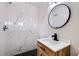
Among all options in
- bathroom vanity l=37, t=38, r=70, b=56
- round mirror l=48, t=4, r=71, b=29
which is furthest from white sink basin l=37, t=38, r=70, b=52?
round mirror l=48, t=4, r=71, b=29

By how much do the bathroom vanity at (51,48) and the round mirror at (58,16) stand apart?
15 cm

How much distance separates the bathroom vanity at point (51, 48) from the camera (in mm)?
Answer: 758

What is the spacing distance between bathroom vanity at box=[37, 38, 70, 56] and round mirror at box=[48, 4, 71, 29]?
152 millimetres

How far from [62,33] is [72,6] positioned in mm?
248

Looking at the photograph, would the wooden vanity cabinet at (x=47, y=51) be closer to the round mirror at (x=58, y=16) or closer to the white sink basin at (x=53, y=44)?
the white sink basin at (x=53, y=44)

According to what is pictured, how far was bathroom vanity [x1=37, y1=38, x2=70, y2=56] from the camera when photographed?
758mm

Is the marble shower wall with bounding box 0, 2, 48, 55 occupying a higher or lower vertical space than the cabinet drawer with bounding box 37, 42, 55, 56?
higher

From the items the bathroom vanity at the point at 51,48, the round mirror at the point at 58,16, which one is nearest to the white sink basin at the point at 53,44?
the bathroom vanity at the point at 51,48

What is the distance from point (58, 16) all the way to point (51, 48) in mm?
292

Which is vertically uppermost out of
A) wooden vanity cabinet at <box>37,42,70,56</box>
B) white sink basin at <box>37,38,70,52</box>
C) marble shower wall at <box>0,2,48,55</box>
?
marble shower wall at <box>0,2,48,55</box>

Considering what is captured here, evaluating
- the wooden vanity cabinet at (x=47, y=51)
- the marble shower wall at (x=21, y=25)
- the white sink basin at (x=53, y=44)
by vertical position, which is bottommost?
the wooden vanity cabinet at (x=47, y=51)

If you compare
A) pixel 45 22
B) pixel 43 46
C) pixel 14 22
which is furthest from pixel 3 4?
pixel 43 46

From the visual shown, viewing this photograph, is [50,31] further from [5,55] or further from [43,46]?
[5,55]

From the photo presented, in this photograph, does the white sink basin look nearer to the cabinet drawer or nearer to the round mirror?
the cabinet drawer
